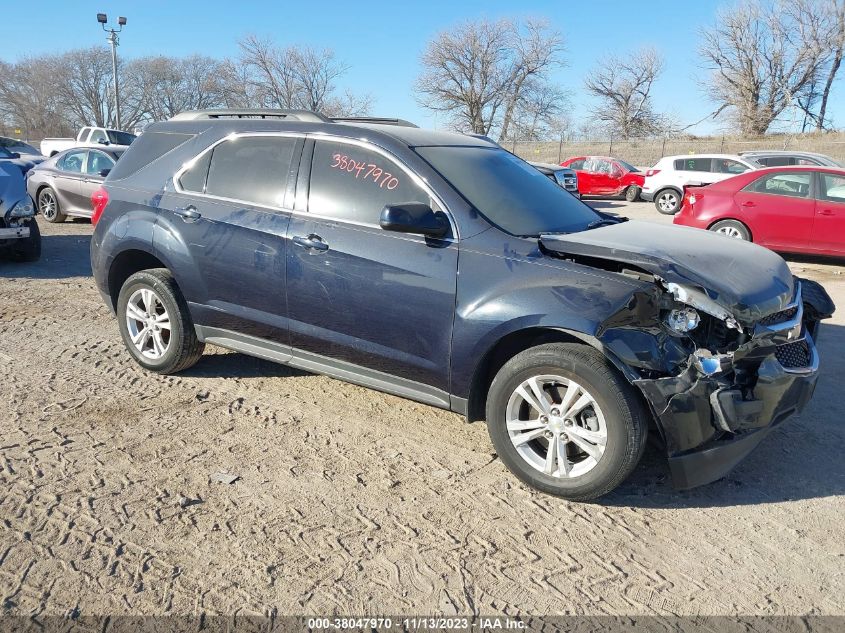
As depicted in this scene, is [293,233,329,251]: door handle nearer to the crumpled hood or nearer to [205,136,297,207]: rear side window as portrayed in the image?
[205,136,297,207]: rear side window

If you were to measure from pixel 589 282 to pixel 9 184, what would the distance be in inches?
333

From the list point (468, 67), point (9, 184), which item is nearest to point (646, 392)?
point (9, 184)

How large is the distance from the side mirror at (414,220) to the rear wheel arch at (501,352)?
0.70 metres

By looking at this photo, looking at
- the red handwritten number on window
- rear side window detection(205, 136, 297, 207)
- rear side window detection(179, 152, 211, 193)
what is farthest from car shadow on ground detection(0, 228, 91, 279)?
the red handwritten number on window

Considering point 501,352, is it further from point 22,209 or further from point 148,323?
point 22,209

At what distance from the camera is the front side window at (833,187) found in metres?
9.92

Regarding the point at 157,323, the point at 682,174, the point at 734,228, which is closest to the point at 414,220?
the point at 157,323

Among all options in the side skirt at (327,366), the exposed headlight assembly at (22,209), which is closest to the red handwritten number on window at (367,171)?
the side skirt at (327,366)

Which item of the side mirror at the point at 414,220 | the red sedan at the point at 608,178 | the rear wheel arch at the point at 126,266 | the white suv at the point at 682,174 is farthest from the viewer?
the red sedan at the point at 608,178

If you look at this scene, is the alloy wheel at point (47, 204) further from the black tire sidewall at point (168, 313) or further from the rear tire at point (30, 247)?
the black tire sidewall at point (168, 313)

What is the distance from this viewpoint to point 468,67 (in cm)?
5056

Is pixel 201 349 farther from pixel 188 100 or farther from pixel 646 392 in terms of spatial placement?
pixel 188 100

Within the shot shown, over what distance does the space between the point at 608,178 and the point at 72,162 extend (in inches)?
678

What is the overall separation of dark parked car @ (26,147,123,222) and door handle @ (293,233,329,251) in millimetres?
9078
